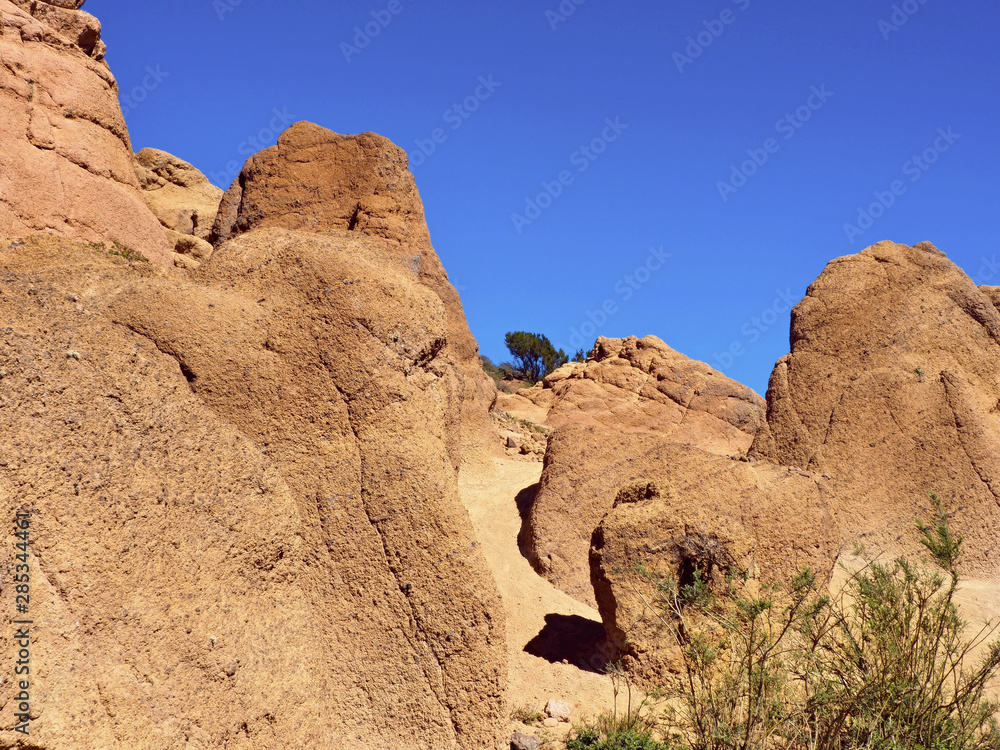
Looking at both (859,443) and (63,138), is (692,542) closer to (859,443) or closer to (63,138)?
(859,443)

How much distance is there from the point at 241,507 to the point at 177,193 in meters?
11.7

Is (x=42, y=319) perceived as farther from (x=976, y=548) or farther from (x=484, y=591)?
(x=976, y=548)

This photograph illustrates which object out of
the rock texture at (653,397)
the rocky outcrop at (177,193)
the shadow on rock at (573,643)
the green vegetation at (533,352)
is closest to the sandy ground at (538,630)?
the shadow on rock at (573,643)

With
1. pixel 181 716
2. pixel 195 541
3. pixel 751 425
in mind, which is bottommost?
pixel 181 716

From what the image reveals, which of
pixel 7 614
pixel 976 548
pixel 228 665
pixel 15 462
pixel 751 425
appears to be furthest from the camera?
pixel 751 425

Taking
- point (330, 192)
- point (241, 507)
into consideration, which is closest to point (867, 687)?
point (241, 507)

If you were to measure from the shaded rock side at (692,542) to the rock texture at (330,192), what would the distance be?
8.54 feet

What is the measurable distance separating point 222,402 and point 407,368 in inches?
53.6

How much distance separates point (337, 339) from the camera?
5277mm

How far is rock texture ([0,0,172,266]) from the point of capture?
6188 mm

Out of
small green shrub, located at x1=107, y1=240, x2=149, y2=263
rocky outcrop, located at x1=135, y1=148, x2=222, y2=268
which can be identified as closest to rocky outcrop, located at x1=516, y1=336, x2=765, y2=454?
rocky outcrop, located at x1=135, y1=148, x2=222, y2=268

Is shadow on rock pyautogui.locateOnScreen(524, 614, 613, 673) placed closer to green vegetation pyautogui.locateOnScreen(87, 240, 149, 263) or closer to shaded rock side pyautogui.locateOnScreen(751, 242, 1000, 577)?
shaded rock side pyautogui.locateOnScreen(751, 242, 1000, 577)

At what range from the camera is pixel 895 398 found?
9.70m

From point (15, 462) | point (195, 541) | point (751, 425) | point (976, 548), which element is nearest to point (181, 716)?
point (195, 541)
